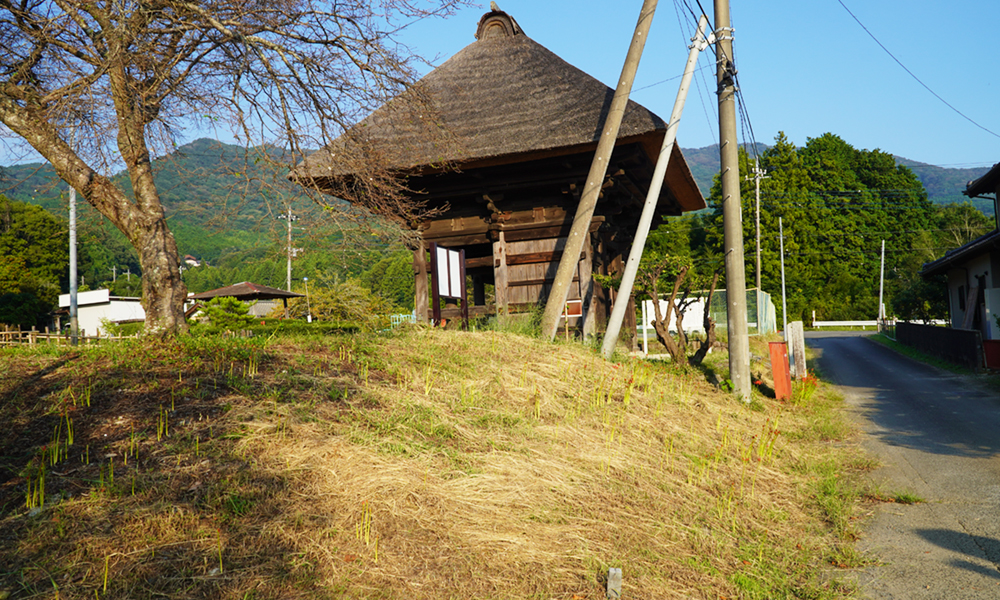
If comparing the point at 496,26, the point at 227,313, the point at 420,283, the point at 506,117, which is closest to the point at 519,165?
the point at 506,117

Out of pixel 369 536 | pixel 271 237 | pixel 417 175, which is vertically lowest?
pixel 369 536

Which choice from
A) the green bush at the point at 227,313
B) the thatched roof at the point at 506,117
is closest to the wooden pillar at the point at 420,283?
the thatched roof at the point at 506,117

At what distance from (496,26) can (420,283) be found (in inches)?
238

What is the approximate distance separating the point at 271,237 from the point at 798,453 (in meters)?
5.88

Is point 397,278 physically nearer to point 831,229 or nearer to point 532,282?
point 831,229

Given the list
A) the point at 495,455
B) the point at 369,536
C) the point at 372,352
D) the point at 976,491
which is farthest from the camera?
the point at 372,352

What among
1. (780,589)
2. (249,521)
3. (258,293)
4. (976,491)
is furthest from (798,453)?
(258,293)

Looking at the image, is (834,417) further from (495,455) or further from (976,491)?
(495,455)

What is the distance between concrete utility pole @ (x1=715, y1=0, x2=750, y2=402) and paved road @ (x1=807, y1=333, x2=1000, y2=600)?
1799 millimetres

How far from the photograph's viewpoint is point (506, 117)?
1152 centimetres

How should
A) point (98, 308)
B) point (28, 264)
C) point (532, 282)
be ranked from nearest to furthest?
point (532, 282) < point (98, 308) < point (28, 264)

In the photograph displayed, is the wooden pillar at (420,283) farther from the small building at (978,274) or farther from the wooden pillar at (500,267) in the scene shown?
the small building at (978,274)

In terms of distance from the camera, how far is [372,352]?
287 inches

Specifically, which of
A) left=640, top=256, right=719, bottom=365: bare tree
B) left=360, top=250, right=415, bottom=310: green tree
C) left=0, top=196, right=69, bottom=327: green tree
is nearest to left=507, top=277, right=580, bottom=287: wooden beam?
left=640, top=256, right=719, bottom=365: bare tree
